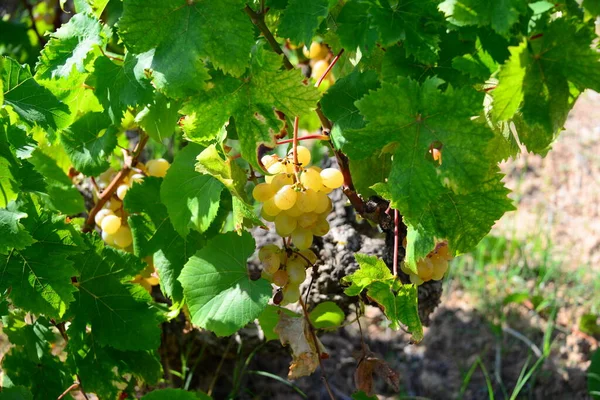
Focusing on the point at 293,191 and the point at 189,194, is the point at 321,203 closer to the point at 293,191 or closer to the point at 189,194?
the point at 293,191

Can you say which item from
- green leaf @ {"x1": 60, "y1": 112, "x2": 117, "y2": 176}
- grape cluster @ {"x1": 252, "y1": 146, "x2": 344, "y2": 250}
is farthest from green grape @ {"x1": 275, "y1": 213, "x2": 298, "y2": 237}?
green leaf @ {"x1": 60, "y1": 112, "x2": 117, "y2": 176}

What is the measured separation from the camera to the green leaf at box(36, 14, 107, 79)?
1.28m

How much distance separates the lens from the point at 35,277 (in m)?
1.30

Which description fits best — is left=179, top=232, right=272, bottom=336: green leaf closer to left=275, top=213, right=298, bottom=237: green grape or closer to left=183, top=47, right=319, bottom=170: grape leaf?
left=275, top=213, right=298, bottom=237: green grape

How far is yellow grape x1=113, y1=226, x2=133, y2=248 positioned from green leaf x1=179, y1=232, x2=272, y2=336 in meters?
0.34

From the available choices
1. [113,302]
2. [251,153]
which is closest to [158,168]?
[113,302]

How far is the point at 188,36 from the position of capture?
108 centimetres

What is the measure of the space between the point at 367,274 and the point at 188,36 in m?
0.51

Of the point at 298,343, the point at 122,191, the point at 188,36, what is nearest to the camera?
the point at 188,36

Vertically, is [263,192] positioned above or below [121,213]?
above

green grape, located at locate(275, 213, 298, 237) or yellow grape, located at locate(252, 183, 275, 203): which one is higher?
yellow grape, located at locate(252, 183, 275, 203)

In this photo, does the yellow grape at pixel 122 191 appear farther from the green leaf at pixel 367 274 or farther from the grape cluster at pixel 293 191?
the green leaf at pixel 367 274

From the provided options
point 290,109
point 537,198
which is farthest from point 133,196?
point 537,198

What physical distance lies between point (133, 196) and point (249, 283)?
0.35m
